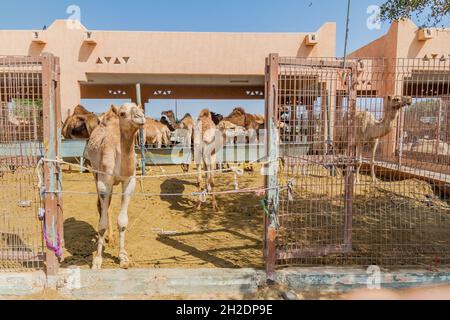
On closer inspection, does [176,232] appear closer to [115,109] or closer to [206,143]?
[115,109]

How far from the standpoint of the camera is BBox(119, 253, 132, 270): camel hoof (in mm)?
4450

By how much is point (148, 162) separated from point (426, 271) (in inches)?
354

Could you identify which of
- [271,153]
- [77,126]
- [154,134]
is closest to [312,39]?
[154,134]

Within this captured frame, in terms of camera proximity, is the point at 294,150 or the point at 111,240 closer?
the point at 294,150

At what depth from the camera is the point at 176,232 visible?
5.90 meters

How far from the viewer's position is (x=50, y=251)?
3.92 m

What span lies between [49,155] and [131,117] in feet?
3.23

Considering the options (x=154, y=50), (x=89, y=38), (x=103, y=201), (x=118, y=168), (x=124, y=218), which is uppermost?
(x=89, y=38)

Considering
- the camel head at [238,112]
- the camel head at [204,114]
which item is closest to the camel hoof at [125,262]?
the camel head at [204,114]

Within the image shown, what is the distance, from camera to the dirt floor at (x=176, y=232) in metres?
4.76

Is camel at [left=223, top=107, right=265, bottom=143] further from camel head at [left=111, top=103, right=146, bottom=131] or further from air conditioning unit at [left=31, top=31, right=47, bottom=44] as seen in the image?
air conditioning unit at [left=31, top=31, right=47, bottom=44]
